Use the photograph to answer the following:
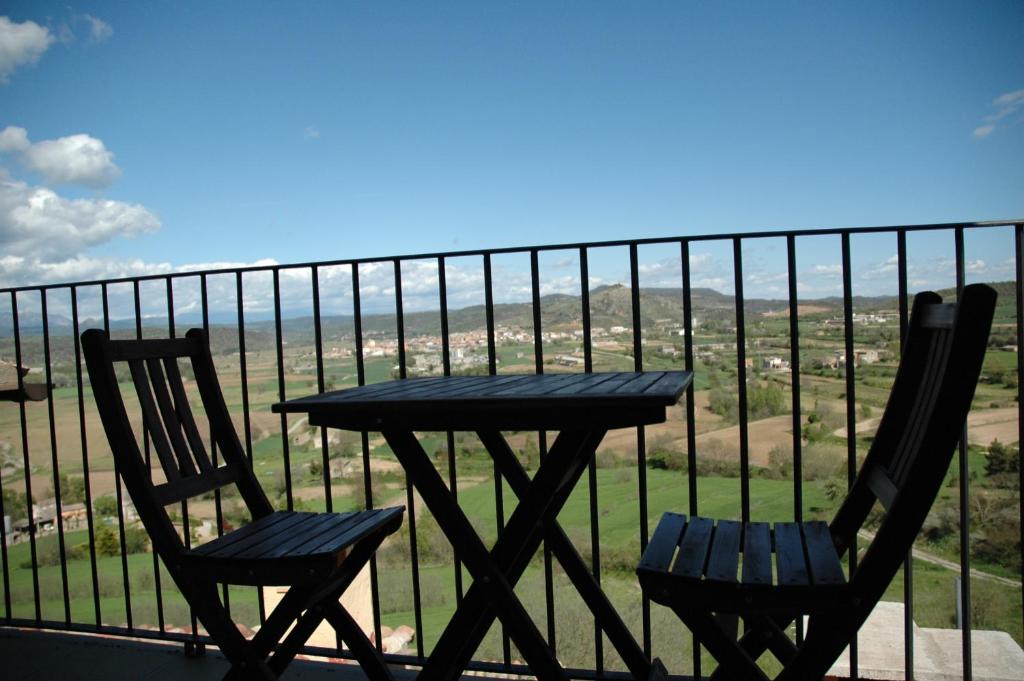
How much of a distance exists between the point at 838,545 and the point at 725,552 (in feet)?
1.28

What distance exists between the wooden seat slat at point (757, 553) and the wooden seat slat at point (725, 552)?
2cm

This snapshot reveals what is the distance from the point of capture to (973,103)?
33750mm

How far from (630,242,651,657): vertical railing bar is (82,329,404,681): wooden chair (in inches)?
28.9

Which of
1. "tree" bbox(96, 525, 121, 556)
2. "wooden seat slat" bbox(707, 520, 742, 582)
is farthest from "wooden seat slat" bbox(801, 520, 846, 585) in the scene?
"tree" bbox(96, 525, 121, 556)

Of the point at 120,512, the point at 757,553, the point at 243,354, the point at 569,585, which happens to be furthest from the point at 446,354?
the point at 569,585

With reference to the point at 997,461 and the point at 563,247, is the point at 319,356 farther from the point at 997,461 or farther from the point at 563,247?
the point at 997,461

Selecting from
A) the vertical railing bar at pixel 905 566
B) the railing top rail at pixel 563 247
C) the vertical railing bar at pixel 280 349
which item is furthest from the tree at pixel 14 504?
the vertical railing bar at pixel 905 566

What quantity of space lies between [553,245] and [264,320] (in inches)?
47.6

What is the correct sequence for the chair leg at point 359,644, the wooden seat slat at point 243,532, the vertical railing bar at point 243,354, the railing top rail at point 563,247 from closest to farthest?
the wooden seat slat at point 243,532, the chair leg at point 359,644, the railing top rail at point 563,247, the vertical railing bar at point 243,354

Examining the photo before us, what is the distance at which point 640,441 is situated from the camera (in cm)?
206

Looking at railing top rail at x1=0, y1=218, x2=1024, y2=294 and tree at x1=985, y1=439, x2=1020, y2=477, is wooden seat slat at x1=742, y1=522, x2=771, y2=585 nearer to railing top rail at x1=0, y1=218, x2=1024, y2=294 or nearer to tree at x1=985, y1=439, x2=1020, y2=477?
railing top rail at x1=0, y1=218, x2=1024, y2=294

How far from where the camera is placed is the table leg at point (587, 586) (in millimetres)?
1823

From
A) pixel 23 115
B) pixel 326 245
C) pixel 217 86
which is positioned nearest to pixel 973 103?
pixel 326 245

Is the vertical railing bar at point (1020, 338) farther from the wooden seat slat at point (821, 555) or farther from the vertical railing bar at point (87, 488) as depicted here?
the vertical railing bar at point (87, 488)
